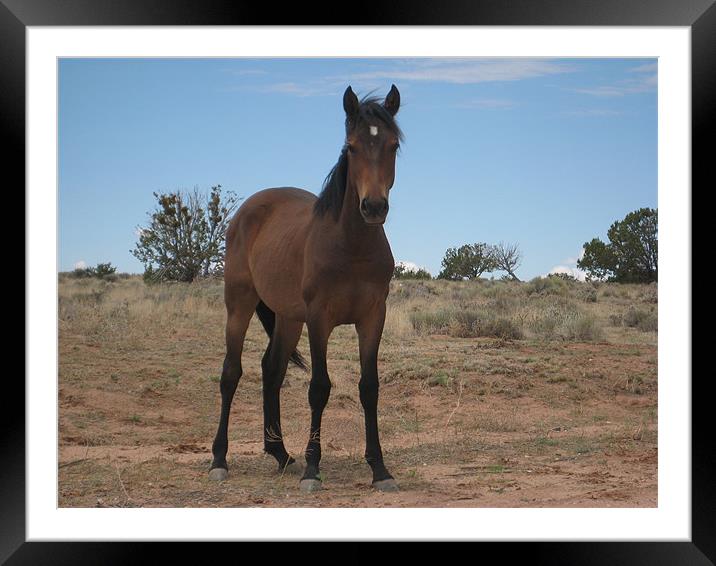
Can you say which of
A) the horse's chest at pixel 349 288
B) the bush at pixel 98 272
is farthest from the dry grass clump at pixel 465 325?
the bush at pixel 98 272

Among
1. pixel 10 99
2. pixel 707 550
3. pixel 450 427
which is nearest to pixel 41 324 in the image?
pixel 10 99

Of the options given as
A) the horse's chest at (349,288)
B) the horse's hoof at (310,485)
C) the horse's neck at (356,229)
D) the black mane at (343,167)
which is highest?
the black mane at (343,167)

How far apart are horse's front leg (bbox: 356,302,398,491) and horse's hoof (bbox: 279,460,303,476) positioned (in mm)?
1010

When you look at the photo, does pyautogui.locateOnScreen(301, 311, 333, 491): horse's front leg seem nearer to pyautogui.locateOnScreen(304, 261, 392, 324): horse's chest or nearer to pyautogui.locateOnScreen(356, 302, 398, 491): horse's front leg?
pyautogui.locateOnScreen(304, 261, 392, 324): horse's chest

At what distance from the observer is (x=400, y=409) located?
412 inches

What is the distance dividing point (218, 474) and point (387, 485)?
161cm

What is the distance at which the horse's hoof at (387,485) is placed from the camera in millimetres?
6305

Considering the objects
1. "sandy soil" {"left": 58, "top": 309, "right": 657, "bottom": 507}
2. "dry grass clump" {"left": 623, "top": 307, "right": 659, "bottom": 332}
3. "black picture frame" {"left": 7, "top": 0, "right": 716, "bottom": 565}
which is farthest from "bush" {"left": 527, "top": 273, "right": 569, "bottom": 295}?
"black picture frame" {"left": 7, "top": 0, "right": 716, "bottom": 565}

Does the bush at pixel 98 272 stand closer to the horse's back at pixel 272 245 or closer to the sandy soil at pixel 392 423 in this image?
the sandy soil at pixel 392 423

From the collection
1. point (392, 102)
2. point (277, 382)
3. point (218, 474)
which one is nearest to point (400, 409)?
point (277, 382)

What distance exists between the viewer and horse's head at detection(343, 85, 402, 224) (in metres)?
5.73

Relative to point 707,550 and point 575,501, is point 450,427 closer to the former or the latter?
point 575,501
